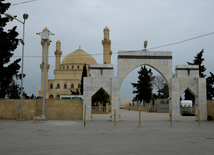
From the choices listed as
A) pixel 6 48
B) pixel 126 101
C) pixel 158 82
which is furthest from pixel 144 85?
pixel 126 101

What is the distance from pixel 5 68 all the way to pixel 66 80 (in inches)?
1772

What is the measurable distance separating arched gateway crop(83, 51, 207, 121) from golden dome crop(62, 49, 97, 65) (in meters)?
55.9

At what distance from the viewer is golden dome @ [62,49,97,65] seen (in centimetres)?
7323

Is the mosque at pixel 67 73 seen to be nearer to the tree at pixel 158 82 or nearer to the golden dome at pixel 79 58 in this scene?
the golden dome at pixel 79 58

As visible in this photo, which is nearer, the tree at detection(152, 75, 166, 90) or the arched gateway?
the arched gateway

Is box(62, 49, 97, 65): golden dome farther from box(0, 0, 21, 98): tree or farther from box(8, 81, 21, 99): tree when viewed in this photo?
box(0, 0, 21, 98): tree

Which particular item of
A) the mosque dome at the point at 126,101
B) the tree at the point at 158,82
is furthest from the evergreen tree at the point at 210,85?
the mosque dome at the point at 126,101

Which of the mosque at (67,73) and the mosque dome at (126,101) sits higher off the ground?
the mosque at (67,73)

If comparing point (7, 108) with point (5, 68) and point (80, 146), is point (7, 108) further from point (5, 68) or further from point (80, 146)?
point (80, 146)

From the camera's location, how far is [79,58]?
7331 centimetres

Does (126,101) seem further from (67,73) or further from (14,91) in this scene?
(14,91)

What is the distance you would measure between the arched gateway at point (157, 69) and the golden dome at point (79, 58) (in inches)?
2203

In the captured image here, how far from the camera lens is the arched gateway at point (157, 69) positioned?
56.4 ft

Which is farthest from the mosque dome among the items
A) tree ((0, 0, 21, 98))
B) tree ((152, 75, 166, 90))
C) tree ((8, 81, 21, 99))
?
tree ((0, 0, 21, 98))
